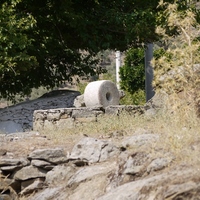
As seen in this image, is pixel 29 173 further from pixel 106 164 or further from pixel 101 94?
pixel 101 94

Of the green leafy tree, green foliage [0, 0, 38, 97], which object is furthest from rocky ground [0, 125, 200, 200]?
the green leafy tree

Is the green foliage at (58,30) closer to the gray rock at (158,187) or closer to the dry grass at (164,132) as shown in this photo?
the dry grass at (164,132)

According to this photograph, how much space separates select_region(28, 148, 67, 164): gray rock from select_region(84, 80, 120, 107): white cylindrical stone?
868 cm

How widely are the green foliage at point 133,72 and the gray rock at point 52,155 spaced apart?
57.4 ft

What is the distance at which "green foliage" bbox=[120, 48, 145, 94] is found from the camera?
2803cm

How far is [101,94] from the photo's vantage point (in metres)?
19.5

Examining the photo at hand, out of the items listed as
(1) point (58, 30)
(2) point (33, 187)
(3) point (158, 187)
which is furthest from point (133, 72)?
(3) point (158, 187)

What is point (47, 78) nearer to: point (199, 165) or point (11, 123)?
point (11, 123)

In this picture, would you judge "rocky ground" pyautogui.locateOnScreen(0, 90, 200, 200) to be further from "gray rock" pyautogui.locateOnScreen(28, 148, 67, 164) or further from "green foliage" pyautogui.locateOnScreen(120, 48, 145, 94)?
"green foliage" pyautogui.locateOnScreen(120, 48, 145, 94)

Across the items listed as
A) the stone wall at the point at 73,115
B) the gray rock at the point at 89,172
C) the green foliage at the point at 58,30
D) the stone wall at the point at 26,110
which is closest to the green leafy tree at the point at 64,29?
the green foliage at the point at 58,30

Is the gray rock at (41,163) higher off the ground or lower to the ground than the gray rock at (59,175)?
higher

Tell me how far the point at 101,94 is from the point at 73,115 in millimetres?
3477

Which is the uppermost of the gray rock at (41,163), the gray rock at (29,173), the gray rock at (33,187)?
the gray rock at (41,163)

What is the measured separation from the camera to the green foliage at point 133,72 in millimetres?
28031
